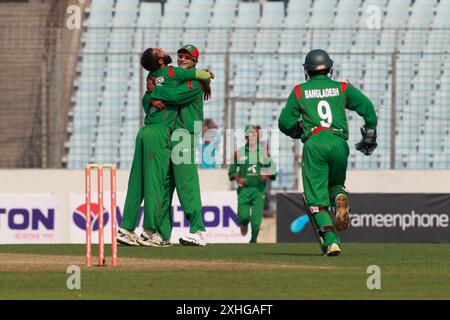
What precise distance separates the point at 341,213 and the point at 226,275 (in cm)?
261

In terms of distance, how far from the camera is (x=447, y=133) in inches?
1037

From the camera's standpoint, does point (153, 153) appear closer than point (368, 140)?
No

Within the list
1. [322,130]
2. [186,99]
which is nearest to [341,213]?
[322,130]

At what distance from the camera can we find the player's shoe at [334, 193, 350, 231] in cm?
1314

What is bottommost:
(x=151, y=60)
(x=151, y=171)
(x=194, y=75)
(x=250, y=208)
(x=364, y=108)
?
(x=250, y=208)

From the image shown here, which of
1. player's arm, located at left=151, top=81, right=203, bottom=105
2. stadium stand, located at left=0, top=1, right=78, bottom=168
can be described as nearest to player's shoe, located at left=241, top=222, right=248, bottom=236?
stadium stand, located at left=0, top=1, right=78, bottom=168

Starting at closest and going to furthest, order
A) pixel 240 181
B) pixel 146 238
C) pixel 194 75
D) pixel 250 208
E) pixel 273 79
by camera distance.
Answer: pixel 194 75 → pixel 146 238 → pixel 250 208 → pixel 240 181 → pixel 273 79

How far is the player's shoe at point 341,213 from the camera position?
13141mm

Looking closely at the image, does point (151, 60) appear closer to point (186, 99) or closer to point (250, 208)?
point (186, 99)

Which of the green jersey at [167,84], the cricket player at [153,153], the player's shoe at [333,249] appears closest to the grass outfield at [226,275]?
the player's shoe at [333,249]

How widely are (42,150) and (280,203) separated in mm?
5537

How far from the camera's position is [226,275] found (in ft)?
35.9
